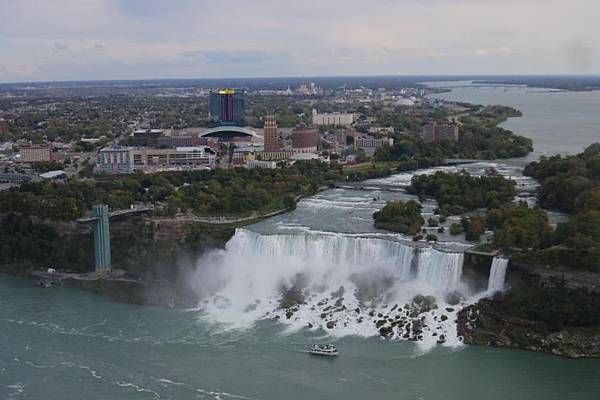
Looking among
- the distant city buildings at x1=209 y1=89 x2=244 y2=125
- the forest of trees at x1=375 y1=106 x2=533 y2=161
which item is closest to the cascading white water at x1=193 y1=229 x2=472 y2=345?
the forest of trees at x1=375 y1=106 x2=533 y2=161

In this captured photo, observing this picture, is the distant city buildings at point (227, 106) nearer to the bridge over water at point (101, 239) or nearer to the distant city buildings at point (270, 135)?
the distant city buildings at point (270, 135)

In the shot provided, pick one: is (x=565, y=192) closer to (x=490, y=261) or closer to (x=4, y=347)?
(x=490, y=261)

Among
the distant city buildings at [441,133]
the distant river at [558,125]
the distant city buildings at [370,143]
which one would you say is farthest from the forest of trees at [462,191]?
the distant city buildings at [370,143]

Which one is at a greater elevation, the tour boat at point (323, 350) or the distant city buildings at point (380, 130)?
the distant city buildings at point (380, 130)

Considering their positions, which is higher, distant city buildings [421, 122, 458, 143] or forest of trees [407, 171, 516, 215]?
distant city buildings [421, 122, 458, 143]

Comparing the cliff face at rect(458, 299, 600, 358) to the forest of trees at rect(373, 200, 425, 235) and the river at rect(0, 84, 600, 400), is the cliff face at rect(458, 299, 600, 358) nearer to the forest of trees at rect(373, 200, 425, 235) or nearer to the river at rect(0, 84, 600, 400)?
the river at rect(0, 84, 600, 400)
